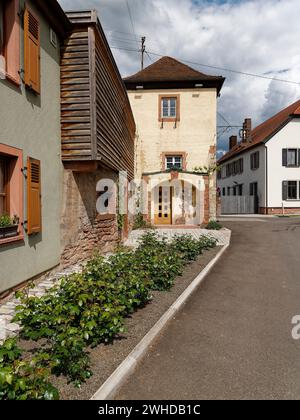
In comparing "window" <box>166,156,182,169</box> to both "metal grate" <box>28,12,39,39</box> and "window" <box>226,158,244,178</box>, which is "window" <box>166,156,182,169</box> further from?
"window" <box>226,158,244,178</box>

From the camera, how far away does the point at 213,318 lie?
16.8 feet

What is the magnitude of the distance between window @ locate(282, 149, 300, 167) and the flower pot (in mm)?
27871

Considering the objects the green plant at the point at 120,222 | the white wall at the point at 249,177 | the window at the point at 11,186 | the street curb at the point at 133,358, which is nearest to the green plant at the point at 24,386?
the street curb at the point at 133,358

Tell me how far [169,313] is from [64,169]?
15.6 feet

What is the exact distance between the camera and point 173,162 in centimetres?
2044

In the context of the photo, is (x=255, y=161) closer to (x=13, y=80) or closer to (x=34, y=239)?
(x=34, y=239)

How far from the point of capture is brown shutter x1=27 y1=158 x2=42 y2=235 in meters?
6.30

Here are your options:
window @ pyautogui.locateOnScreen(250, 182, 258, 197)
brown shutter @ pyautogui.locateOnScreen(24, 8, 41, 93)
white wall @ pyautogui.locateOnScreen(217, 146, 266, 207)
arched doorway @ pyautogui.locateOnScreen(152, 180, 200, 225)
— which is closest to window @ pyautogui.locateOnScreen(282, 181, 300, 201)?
white wall @ pyautogui.locateOnScreen(217, 146, 266, 207)

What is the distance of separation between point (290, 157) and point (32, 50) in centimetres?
2764

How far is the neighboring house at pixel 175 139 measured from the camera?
1917 centimetres

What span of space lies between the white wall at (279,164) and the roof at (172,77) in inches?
453

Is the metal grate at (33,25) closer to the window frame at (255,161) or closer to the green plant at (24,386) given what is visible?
the green plant at (24,386)
